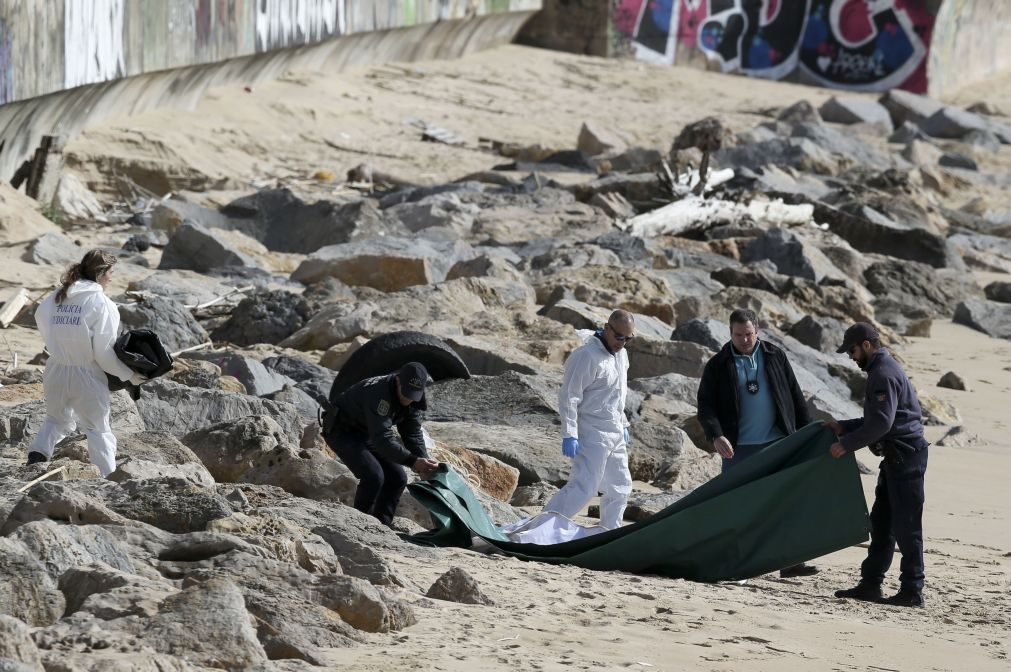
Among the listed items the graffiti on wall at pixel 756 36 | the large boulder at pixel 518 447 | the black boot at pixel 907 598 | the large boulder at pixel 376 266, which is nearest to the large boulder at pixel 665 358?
the large boulder at pixel 518 447

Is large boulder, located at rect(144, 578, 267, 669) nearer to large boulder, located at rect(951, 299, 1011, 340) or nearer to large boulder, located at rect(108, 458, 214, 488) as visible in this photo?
large boulder, located at rect(108, 458, 214, 488)

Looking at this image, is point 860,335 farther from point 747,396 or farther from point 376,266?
point 376,266

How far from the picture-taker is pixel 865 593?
754 centimetres

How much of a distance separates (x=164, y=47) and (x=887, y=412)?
14.1 metres

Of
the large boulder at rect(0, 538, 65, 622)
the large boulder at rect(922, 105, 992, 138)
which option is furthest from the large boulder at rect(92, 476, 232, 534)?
the large boulder at rect(922, 105, 992, 138)

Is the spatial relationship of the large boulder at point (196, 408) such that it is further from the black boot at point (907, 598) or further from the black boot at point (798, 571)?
the black boot at point (907, 598)

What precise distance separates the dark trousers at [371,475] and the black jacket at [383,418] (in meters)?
0.05

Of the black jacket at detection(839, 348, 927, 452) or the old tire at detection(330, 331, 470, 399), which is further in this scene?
the old tire at detection(330, 331, 470, 399)

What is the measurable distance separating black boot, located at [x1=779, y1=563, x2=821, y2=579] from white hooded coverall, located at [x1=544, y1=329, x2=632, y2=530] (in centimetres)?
96

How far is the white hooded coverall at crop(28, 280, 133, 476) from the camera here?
7.51m

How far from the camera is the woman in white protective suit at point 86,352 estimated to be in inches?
296

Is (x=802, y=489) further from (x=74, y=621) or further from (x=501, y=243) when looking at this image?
(x=501, y=243)

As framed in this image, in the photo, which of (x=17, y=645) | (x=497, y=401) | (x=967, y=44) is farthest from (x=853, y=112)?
(x=17, y=645)

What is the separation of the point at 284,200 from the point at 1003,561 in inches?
448
